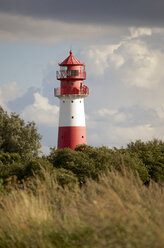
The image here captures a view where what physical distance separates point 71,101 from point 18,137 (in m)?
7.62

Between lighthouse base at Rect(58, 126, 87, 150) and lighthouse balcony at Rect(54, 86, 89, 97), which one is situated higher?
lighthouse balcony at Rect(54, 86, 89, 97)

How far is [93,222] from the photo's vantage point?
349 inches

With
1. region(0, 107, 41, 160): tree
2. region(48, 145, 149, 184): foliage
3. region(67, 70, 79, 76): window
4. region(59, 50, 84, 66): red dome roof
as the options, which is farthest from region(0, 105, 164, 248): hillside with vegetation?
region(59, 50, 84, 66): red dome roof

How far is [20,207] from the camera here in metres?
12.8

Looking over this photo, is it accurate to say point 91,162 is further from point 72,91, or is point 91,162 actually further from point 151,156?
point 72,91

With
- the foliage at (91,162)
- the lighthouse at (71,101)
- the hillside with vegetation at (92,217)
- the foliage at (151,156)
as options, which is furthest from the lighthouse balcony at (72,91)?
the hillside with vegetation at (92,217)

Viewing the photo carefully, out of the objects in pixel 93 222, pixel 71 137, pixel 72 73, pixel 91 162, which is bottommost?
pixel 93 222

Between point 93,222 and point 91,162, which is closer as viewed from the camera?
point 93,222

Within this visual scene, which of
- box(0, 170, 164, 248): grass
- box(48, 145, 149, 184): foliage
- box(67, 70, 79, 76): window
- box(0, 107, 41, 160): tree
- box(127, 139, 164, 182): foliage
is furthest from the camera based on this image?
box(67, 70, 79, 76): window

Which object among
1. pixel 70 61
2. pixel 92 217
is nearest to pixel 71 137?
pixel 70 61

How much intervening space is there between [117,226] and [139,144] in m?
44.3

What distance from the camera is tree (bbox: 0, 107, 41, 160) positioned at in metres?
53.3

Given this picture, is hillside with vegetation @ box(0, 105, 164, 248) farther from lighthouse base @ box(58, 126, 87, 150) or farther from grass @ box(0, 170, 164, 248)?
lighthouse base @ box(58, 126, 87, 150)

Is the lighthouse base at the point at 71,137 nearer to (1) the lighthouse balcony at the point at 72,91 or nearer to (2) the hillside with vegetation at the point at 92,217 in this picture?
(1) the lighthouse balcony at the point at 72,91
